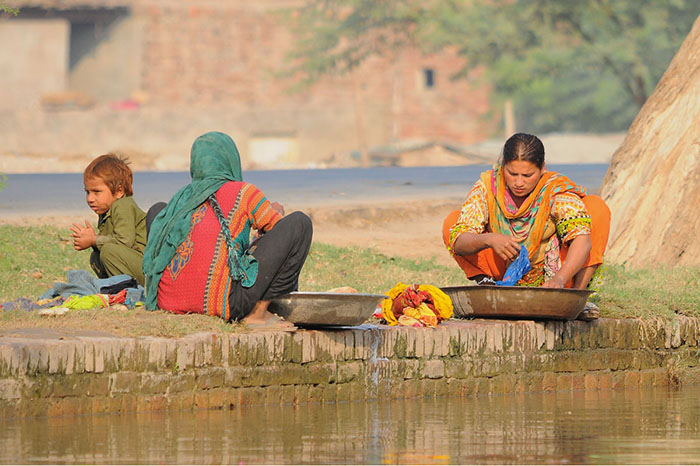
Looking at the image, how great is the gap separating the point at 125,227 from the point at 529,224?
218 cm

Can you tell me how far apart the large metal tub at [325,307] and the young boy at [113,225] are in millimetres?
1309

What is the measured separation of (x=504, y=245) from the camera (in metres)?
6.42

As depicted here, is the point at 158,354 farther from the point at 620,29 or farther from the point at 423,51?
the point at 423,51

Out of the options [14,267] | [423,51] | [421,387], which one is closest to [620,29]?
[423,51]

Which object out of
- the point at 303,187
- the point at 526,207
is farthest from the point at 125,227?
the point at 303,187

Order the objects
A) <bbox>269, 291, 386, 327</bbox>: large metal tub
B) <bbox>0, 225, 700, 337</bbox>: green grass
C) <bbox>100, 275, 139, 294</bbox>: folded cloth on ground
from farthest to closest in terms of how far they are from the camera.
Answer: <bbox>100, 275, 139, 294</bbox>: folded cloth on ground, <bbox>0, 225, 700, 337</bbox>: green grass, <bbox>269, 291, 386, 327</bbox>: large metal tub

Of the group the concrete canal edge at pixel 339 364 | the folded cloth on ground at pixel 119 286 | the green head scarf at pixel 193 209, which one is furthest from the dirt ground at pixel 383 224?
the green head scarf at pixel 193 209

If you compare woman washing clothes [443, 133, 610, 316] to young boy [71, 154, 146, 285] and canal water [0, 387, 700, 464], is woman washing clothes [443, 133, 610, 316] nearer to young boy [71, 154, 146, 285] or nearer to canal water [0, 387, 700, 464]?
canal water [0, 387, 700, 464]

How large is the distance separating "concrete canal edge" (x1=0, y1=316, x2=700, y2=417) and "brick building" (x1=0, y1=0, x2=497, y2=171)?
28.0 m

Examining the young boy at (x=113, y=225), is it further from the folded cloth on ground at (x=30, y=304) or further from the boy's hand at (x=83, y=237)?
the folded cloth on ground at (x=30, y=304)

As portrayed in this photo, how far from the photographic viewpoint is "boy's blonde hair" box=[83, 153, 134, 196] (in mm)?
6871

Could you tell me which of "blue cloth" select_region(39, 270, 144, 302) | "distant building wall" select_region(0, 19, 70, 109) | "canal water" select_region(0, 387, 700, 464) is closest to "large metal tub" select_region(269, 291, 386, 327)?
"canal water" select_region(0, 387, 700, 464)

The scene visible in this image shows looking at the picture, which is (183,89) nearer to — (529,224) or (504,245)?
(529,224)

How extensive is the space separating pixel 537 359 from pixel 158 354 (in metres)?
2.16
